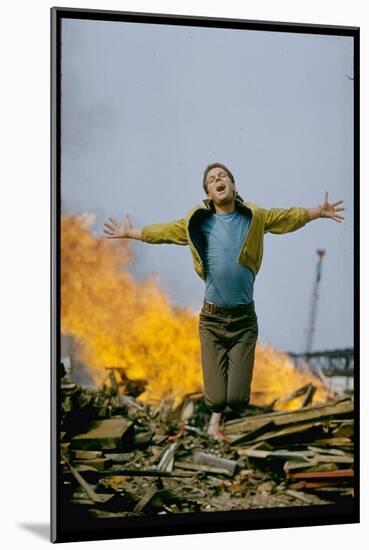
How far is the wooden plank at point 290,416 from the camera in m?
7.84

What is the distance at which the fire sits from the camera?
7.48 m

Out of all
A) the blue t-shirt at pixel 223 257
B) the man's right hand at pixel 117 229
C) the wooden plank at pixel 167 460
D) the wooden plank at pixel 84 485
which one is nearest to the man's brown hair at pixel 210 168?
the blue t-shirt at pixel 223 257

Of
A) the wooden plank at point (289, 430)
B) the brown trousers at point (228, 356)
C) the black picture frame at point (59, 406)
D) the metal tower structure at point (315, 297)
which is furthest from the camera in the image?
the metal tower structure at point (315, 297)

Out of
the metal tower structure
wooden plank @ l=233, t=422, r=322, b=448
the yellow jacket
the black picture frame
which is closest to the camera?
the black picture frame

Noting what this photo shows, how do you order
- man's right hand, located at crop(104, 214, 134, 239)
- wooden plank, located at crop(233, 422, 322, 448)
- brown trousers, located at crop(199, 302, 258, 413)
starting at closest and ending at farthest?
man's right hand, located at crop(104, 214, 134, 239) → brown trousers, located at crop(199, 302, 258, 413) → wooden plank, located at crop(233, 422, 322, 448)

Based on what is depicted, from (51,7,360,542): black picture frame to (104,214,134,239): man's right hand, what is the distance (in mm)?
250

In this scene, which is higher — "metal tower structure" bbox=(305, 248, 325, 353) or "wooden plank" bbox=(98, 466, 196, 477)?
"metal tower structure" bbox=(305, 248, 325, 353)

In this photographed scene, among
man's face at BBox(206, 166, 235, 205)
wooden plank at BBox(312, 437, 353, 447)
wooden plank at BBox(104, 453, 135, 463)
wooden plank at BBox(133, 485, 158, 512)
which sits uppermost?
man's face at BBox(206, 166, 235, 205)

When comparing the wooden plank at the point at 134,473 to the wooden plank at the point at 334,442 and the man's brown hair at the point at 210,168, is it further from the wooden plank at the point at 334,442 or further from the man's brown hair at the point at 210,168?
the man's brown hair at the point at 210,168

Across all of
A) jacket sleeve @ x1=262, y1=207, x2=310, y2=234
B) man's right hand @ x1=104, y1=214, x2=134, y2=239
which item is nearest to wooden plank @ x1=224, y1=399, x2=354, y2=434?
jacket sleeve @ x1=262, y1=207, x2=310, y2=234

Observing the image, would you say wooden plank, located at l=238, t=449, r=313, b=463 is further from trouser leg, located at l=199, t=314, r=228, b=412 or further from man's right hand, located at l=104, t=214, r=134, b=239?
man's right hand, located at l=104, t=214, r=134, b=239

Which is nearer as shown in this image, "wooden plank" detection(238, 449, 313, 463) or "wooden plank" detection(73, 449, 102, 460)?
"wooden plank" detection(73, 449, 102, 460)

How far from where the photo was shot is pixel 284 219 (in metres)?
7.93

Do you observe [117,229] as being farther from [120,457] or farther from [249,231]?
[120,457]
